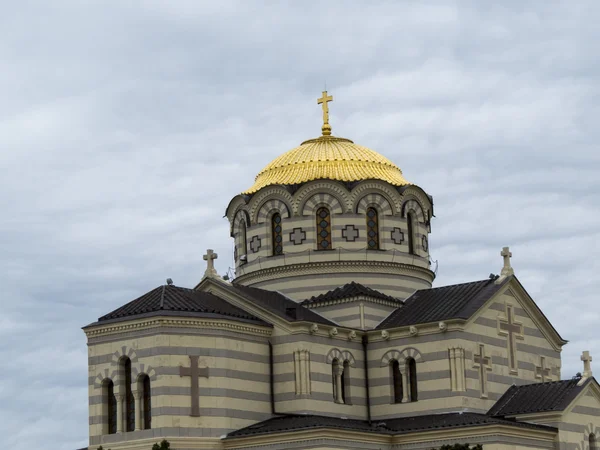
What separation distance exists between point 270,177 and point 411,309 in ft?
28.1

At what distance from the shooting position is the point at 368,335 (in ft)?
186

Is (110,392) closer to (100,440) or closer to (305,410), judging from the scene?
(100,440)

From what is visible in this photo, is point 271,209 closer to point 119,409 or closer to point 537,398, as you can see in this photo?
point 119,409

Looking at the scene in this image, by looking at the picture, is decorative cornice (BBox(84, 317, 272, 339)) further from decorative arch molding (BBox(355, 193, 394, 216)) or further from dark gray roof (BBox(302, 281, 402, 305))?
decorative arch molding (BBox(355, 193, 394, 216))

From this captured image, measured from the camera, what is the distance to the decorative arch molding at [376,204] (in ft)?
195

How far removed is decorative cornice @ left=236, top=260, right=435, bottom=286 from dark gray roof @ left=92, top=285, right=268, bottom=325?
397cm

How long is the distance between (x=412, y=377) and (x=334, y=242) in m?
6.85

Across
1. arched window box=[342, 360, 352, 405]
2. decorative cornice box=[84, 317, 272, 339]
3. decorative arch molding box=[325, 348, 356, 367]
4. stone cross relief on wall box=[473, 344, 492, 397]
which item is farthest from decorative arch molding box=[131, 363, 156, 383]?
stone cross relief on wall box=[473, 344, 492, 397]

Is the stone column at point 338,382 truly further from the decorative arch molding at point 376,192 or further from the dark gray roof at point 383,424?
the decorative arch molding at point 376,192

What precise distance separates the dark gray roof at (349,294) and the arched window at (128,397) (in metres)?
8.66

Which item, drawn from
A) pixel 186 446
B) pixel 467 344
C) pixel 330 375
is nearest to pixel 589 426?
pixel 467 344

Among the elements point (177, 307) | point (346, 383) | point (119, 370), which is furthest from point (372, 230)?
point (119, 370)

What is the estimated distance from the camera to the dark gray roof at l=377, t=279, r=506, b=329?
55.6 meters

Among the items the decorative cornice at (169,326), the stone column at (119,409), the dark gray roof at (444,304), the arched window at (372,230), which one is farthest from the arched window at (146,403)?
the arched window at (372,230)
